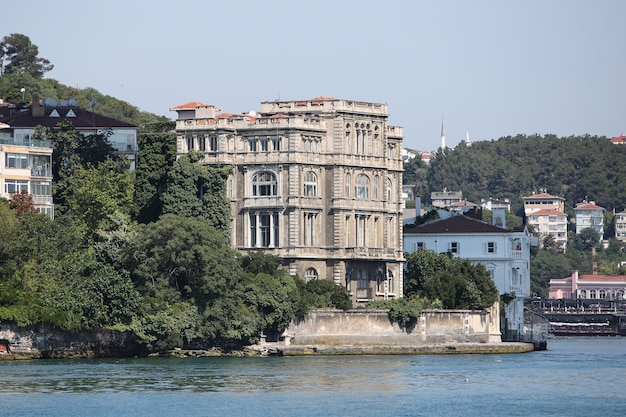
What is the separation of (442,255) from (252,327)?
20.4m

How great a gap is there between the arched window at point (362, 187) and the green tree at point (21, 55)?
64.8 meters

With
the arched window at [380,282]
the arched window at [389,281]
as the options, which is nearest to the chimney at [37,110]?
the arched window at [380,282]

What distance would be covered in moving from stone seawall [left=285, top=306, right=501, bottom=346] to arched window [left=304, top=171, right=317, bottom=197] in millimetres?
10048

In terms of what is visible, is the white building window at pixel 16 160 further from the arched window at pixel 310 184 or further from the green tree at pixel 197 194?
the arched window at pixel 310 184

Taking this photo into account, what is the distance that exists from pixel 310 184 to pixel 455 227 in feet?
57.4

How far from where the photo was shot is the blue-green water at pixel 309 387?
74062mm

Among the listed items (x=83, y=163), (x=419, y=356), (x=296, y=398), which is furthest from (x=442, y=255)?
(x=296, y=398)

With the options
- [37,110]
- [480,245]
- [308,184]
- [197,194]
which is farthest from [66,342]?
[480,245]

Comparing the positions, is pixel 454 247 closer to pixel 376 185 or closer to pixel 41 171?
pixel 376 185

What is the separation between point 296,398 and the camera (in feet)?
253

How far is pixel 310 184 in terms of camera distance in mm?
113750

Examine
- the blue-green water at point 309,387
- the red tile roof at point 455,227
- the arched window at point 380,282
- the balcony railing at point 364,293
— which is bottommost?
the blue-green water at point 309,387

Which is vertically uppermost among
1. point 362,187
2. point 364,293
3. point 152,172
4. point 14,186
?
point 152,172

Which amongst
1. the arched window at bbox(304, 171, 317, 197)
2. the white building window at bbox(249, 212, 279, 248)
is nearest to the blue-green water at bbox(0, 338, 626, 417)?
the white building window at bbox(249, 212, 279, 248)
